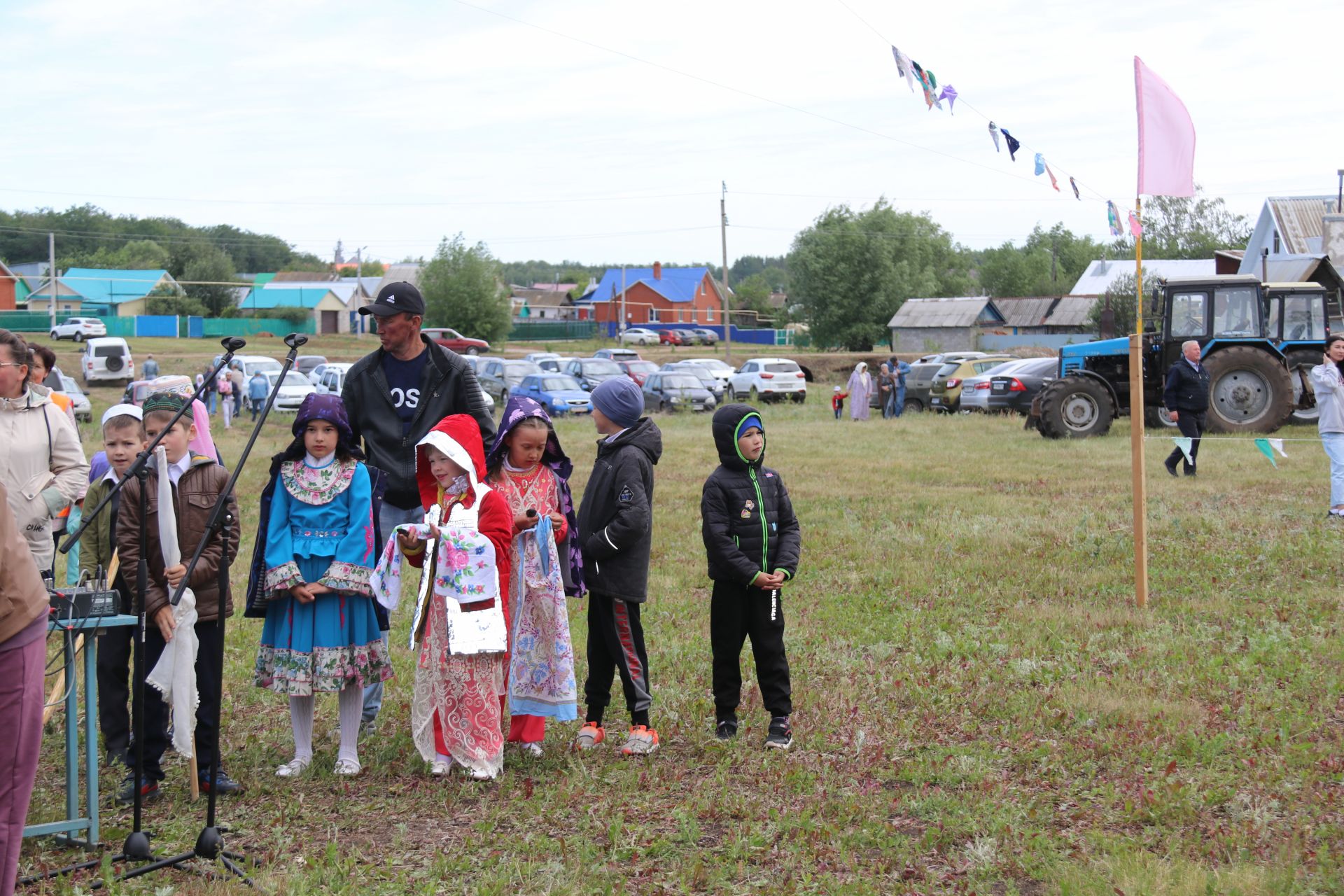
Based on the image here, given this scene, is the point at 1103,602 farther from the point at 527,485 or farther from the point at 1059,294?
the point at 1059,294

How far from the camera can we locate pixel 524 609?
5.70m

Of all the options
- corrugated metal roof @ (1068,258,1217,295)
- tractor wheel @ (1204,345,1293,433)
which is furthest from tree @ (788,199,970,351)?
tractor wheel @ (1204,345,1293,433)

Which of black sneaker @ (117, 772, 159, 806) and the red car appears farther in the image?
the red car

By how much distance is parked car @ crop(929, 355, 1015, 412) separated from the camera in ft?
93.5

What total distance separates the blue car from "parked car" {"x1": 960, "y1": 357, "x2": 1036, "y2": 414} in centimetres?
1075

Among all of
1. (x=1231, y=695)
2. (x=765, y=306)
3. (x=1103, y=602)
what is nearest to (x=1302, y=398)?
(x=1103, y=602)

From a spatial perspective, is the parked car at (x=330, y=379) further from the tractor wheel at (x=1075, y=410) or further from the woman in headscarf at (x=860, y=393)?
the tractor wheel at (x=1075, y=410)

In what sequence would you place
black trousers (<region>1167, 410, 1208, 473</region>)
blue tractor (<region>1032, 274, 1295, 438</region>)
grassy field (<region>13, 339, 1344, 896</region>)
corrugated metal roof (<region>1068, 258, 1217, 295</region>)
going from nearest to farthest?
1. grassy field (<region>13, 339, 1344, 896</region>)
2. black trousers (<region>1167, 410, 1208, 473</region>)
3. blue tractor (<region>1032, 274, 1295, 438</region>)
4. corrugated metal roof (<region>1068, 258, 1217, 295</region>)

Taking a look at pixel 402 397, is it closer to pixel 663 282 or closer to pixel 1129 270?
pixel 1129 270

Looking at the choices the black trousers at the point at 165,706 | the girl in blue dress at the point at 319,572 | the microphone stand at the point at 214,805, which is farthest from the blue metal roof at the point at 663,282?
the microphone stand at the point at 214,805

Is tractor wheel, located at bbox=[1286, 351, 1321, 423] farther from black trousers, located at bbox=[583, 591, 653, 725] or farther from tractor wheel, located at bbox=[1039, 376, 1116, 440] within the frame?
black trousers, located at bbox=[583, 591, 653, 725]

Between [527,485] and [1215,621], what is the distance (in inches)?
194

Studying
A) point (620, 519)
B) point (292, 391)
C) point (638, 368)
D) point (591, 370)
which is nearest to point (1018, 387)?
point (591, 370)

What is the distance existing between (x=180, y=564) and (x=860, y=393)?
960 inches
